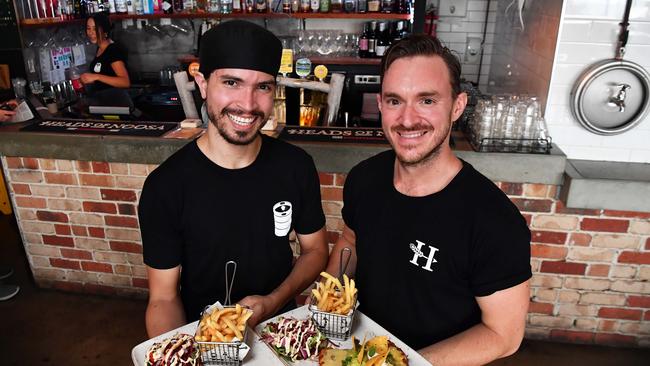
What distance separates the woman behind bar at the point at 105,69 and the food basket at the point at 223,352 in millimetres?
3788

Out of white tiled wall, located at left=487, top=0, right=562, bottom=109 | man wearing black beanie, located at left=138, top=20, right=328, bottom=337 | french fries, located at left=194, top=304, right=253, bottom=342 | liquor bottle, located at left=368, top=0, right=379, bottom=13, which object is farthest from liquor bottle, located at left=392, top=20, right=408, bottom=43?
french fries, located at left=194, top=304, right=253, bottom=342

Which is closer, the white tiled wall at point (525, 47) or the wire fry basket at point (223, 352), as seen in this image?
the wire fry basket at point (223, 352)

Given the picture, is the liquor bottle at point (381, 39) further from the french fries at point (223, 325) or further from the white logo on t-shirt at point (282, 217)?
the french fries at point (223, 325)

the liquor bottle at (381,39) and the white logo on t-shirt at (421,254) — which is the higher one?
the liquor bottle at (381,39)

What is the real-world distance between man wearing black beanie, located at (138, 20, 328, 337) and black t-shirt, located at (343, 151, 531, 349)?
31 cm

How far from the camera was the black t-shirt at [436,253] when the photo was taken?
4.35 ft

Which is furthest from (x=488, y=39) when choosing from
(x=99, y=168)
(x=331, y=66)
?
(x=99, y=168)

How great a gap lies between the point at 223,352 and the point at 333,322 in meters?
0.30

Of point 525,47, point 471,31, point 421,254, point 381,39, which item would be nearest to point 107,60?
point 381,39

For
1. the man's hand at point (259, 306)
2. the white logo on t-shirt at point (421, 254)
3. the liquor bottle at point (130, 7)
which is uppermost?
the liquor bottle at point (130, 7)

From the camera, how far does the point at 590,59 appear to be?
2.61 m

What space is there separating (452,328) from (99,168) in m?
2.23

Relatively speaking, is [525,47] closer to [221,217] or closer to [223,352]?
[221,217]

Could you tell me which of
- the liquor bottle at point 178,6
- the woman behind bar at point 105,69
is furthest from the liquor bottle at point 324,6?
the woman behind bar at point 105,69
